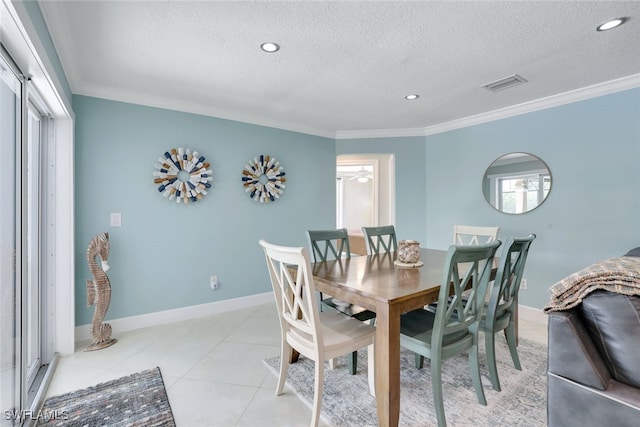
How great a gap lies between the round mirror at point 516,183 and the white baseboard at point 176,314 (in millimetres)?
2955

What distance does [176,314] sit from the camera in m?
3.12

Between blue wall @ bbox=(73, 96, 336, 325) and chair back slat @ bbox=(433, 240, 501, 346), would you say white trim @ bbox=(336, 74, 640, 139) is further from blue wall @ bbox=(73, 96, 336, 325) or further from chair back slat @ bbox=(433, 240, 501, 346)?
chair back slat @ bbox=(433, 240, 501, 346)

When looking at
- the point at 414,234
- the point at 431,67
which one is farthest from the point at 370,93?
the point at 414,234

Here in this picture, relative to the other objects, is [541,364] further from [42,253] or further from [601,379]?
[42,253]

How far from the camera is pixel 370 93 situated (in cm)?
292

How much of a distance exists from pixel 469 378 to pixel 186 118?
3.41 m

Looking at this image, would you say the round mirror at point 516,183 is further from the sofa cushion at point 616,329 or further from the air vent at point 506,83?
the sofa cushion at point 616,329

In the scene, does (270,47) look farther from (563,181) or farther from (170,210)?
(563,181)

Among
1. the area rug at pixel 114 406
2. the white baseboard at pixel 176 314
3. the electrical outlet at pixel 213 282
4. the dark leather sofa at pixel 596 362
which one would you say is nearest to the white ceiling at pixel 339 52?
the dark leather sofa at pixel 596 362

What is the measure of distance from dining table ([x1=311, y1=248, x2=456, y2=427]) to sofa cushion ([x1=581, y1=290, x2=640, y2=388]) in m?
0.70

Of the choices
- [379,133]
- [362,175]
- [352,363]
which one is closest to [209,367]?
[352,363]

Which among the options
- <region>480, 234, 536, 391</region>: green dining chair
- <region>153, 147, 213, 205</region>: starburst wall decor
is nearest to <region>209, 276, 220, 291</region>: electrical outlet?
<region>153, 147, 213, 205</region>: starburst wall decor

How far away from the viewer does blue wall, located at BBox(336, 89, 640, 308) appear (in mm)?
2676

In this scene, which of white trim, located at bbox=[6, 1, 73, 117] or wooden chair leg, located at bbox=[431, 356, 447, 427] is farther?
wooden chair leg, located at bbox=[431, 356, 447, 427]
